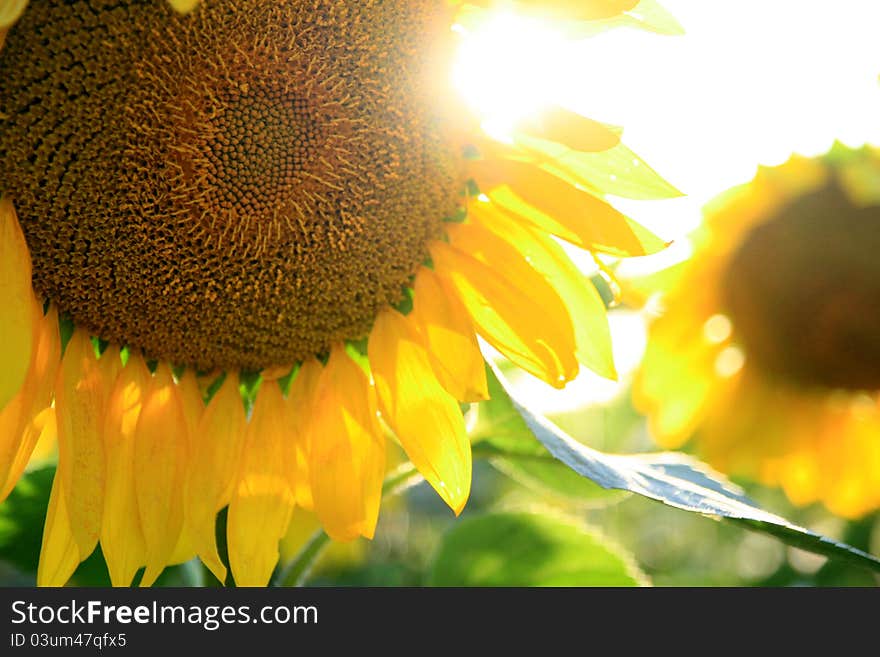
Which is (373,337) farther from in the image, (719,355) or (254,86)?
(719,355)

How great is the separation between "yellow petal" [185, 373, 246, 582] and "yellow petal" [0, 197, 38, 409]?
308mm

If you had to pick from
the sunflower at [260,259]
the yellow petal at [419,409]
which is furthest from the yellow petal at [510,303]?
the yellow petal at [419,409]

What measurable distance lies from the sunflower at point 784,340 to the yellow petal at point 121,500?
1.87 meters

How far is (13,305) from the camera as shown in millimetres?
1314

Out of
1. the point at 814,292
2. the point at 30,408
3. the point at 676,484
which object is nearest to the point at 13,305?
the point at 30,408

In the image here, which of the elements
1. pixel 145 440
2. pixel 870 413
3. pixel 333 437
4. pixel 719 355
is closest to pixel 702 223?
pixel 719 355

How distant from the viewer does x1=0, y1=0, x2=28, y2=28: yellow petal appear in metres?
1.09

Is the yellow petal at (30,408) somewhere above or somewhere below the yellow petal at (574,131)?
below

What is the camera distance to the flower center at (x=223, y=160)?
1.28m

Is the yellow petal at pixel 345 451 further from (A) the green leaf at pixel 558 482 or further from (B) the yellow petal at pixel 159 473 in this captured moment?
(A) the green leaf at pixel 558 482

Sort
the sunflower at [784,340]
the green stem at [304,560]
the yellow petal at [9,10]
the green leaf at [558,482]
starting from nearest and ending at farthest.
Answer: the yellow petal at [9,10] < the green stem at [304,560] < the green leaf at [558,482] < the sunflower at [784,340]

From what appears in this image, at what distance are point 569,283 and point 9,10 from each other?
85cm

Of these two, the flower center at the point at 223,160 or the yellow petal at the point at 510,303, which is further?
the yellow petal at the point at 510,303

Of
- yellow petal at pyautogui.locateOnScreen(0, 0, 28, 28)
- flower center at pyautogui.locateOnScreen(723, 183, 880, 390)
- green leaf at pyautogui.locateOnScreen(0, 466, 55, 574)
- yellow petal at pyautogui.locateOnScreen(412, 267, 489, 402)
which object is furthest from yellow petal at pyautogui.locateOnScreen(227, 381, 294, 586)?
flower center at pyautogui.locateOnScreen(723, 183, 880, 390)
